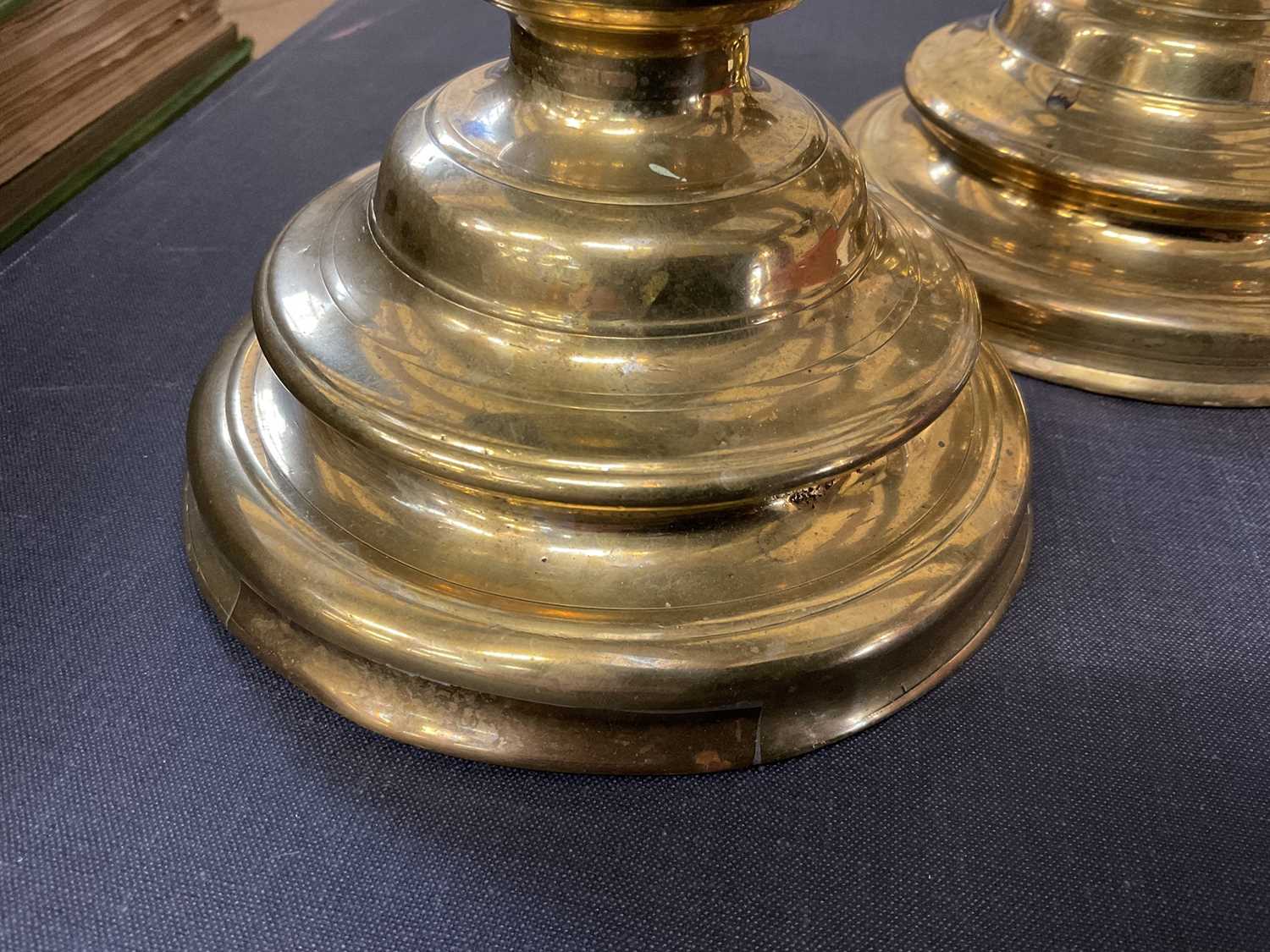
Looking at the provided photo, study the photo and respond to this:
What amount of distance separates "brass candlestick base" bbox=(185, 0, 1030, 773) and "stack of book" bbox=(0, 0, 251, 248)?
2.02 ft

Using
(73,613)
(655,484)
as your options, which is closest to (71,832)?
(73,613)

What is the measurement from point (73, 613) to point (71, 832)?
0.57 feet

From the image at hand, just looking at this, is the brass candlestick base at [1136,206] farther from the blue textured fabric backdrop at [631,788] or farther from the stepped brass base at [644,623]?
the stepped brass base at [644,623]

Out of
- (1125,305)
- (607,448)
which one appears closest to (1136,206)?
(1125,305)

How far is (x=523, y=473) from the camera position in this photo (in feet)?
2.13

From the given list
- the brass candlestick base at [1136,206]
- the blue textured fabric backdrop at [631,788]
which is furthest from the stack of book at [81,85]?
the brass candlestick base at [1136,206]

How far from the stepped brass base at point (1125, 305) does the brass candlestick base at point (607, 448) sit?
12.4 inches

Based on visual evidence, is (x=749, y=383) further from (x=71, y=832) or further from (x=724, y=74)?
(x=71, y=832)

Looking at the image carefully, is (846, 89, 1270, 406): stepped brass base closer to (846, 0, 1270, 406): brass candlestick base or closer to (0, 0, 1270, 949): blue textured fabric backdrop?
(846, 0, 1270, 406): brass candlestick base

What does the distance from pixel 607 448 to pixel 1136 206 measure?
0.64 m

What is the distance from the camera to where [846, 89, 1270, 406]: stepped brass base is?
101 cm

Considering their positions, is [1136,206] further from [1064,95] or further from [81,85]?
[81,85]

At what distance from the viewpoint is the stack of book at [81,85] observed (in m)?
1.17

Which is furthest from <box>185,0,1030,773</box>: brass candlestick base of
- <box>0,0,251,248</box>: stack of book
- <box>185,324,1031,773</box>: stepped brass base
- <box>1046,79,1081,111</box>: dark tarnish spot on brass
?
<box>0,0,251,248</box>: stack of book
